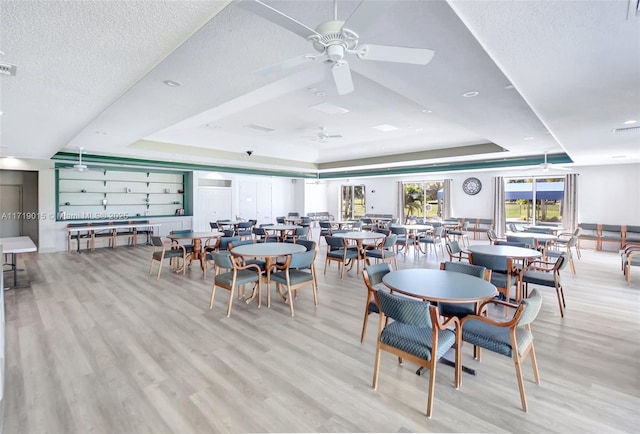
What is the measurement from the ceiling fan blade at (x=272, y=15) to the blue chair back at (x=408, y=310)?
6.11 feet

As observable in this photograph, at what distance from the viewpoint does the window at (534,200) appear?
1047 cm

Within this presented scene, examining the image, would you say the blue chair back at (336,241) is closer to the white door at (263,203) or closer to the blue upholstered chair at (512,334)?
the blue upholstered chair at (512,334)

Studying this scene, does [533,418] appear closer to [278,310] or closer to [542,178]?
[278,310]

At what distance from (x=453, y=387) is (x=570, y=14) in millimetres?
2849

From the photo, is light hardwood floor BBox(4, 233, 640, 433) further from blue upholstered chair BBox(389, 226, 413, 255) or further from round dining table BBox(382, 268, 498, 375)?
blue upholstered chair BBox(389, 226, 413, 255)

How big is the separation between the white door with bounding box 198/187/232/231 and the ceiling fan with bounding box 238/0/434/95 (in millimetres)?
10197

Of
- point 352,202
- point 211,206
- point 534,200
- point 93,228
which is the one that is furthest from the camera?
point 352,202

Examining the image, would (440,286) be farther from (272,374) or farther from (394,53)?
(394,53)

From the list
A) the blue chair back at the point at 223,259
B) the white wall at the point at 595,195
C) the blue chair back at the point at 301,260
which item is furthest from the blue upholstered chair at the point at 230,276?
the white wall at the point at 595,195

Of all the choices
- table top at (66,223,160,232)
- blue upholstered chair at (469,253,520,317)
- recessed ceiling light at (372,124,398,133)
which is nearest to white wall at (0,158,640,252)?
table top at (66,223,160,232)

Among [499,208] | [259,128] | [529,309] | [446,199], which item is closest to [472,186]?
[446,199]

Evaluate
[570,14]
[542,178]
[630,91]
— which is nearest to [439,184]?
[542,178]

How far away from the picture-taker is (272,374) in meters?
2.62

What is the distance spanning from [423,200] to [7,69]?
12808mm
